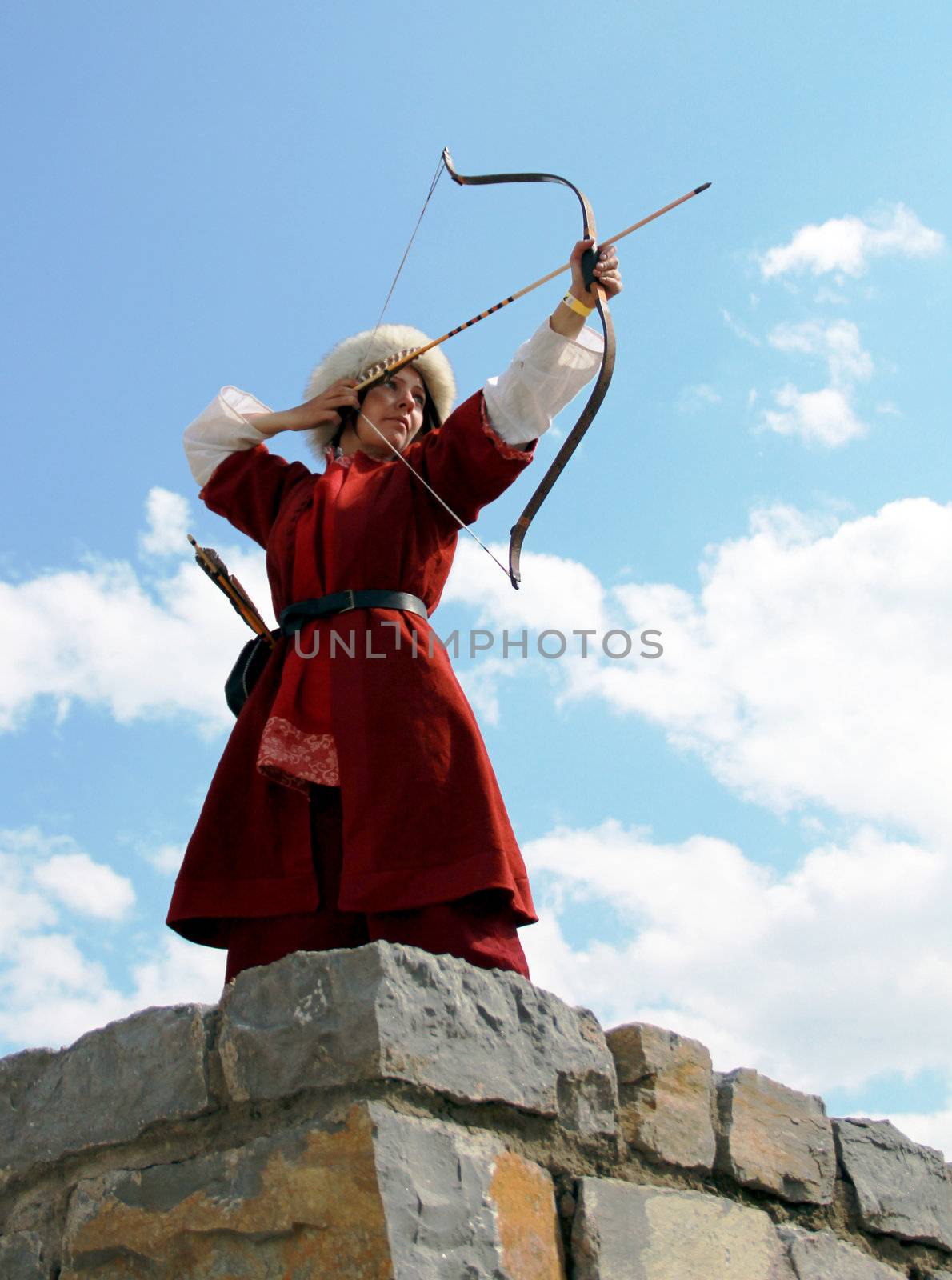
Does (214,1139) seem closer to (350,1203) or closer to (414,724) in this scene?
(350,1203)

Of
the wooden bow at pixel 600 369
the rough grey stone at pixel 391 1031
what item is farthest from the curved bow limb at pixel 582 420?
the rough grey stone at pixel 391 1031

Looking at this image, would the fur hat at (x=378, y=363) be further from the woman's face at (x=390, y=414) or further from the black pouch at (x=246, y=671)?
the black pouch at (x=246, y=671)

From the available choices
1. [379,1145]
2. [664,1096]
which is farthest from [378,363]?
[379,1145]

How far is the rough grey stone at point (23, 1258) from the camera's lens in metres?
2.18

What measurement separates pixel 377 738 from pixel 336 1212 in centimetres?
102

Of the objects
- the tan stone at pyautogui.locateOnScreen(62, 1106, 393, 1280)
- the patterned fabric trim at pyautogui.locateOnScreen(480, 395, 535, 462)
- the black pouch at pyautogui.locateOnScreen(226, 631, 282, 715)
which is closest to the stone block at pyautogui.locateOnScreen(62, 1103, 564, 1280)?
the tan stone at pyautogui.locateOnScreen(62, 1106, 393, 1280)

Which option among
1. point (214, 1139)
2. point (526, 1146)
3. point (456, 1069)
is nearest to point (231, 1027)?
point (214, 1139)

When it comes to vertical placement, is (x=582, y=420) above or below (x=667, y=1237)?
above

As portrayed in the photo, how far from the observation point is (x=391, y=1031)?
2.02m

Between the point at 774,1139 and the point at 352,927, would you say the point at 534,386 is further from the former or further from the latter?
the point at 774,1139

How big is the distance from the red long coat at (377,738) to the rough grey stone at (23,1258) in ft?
2.12

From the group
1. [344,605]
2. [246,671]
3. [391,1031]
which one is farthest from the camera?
[246,671]

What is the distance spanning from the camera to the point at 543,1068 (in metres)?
2.22

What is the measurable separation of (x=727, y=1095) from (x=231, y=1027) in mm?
963
